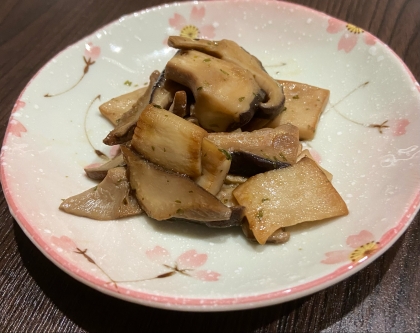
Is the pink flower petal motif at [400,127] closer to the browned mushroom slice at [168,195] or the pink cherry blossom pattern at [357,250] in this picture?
the pink cherry blossom pattern at [357,250]

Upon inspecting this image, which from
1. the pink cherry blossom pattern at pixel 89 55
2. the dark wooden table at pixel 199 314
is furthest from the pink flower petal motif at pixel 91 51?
the dark wooden table at pixel 199 314

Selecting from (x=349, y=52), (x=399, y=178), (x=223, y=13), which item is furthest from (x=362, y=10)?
(x=399, y=178)

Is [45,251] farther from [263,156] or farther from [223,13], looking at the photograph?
[223,13]

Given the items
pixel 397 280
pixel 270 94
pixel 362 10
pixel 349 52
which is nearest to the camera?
pixel 397 280

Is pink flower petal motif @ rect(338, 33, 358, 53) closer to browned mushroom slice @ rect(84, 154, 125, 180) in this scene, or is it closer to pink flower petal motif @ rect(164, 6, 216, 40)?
pink flower petal motif @ rect(164, 6, 216, 40)

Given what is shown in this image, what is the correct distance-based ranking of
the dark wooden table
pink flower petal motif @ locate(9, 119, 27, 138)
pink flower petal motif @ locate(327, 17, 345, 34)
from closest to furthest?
the dark wooden table < pink flower petal motif @ locate(9, 119, 27, 138) < pink flower petal motif @ locate(327, 17, 345, 34)

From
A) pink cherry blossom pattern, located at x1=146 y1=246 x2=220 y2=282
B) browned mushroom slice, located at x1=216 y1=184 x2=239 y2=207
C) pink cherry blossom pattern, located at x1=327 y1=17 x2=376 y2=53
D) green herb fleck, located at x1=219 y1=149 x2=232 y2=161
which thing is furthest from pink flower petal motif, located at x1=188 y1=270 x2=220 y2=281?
pink cherry blossom pattern, located at x1=327 y1=17 x2=376 y2=53
